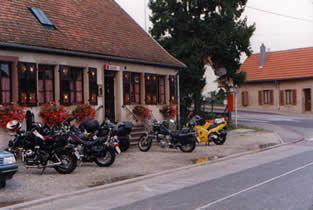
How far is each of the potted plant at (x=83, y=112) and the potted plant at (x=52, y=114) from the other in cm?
112

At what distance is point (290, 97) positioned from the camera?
45.8 m

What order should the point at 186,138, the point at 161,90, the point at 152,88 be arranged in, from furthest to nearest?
1. the point at 161,90
2. the point at 152,88
3. the point at 186,138

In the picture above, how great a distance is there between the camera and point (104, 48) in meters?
19.8

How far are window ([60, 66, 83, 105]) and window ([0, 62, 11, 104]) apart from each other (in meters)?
2.40

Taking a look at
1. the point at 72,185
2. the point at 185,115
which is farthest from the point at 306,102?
the point at 72,185

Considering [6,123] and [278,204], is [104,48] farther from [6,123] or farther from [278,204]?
[278,204]

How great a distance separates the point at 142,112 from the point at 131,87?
130 centimetres

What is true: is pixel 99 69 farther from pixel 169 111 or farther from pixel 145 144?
pixel 169 111

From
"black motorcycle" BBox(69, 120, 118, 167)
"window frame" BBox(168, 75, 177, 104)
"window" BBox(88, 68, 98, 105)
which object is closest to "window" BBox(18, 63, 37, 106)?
"window" BBox(88, 68, 98, 105)

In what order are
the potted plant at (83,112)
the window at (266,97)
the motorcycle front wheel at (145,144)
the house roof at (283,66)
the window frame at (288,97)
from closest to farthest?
the motorcycle front wheel at (145,144), the potted plant at (83,112), the house roof at (283,66), the window frame at (288,97), the window at (266,97)

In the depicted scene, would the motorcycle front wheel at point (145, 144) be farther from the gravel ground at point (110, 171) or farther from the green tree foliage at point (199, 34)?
the green tree foliage at point (199, 34)

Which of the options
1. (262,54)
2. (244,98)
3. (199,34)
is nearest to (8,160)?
(199,34)

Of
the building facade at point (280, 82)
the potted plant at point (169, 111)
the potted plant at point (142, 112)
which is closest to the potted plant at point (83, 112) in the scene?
the potted plant at point (142, 112)

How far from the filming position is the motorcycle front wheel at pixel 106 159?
524 inches
